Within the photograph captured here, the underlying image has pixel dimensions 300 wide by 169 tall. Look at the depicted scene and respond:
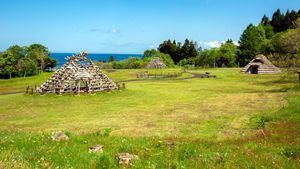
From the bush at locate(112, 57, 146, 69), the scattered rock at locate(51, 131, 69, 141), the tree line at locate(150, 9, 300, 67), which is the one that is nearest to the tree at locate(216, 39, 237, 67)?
the tree line at locate(150, 9, 300, 67)

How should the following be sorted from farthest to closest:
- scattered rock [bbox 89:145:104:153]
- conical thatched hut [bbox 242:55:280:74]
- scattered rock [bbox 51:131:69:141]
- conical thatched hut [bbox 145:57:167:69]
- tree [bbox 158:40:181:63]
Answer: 1. tree [bbox 158:40:181:63]
2. conical thatched hut [bbox 145:57:167:69]
3. conical thatched hut [bbox 242:55:280:74]
4. scattered rock [bbox 51:131:69:141]
5. scattered rock [bbox 89:145:104:153]

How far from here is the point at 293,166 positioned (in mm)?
9008

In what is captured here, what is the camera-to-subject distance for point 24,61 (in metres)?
89.1

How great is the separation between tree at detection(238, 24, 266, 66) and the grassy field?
65.6 metres

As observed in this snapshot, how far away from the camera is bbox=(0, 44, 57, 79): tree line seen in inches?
3268

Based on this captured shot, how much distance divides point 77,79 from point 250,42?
72391 mm

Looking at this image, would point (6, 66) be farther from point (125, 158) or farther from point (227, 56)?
point (125, 158)

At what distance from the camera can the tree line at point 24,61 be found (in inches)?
3268

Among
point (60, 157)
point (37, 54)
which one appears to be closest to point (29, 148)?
point (60, 157)

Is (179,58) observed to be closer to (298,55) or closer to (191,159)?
(298,55)

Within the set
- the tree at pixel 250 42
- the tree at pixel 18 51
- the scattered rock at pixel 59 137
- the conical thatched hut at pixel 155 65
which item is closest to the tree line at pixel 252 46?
the tree at pixel 250 42

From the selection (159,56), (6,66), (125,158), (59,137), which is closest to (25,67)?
(6,66)

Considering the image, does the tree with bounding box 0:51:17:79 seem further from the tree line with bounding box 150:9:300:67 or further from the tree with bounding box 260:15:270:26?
the tree with bounding box 260:15:270:26

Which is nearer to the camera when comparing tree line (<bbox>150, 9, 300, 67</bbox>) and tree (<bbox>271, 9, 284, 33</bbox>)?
tree line (<bbox>150, 9, 300, 67</bbox>)
